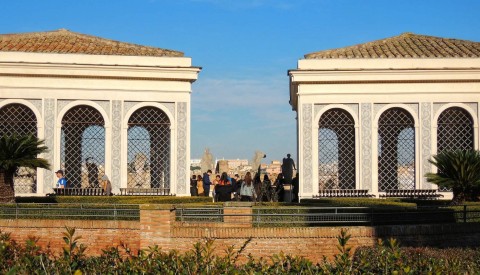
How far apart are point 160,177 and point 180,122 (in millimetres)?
2454

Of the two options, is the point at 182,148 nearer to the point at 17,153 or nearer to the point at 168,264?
the point at 17,153

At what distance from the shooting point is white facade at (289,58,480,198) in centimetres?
3098

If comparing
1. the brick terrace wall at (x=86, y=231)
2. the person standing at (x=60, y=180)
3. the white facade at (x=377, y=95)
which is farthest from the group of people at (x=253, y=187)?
the brick terrace wall at (x=86, y=231)

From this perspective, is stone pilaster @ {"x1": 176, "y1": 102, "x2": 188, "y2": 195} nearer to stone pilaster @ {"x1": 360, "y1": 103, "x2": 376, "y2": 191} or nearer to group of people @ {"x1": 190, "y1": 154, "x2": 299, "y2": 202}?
group of people @ {"x1": 190, "y1": 154, "x2": 299, "y2": 202}

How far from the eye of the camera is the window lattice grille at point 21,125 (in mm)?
31047

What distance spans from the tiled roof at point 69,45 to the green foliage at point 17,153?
812 centimetres

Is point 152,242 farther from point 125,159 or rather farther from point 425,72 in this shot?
point 425,72

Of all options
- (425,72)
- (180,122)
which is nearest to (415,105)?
(425,72)

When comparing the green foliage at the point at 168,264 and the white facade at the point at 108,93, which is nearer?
the green foliage at the point at 168,264

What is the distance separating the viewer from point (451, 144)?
32.3 meters

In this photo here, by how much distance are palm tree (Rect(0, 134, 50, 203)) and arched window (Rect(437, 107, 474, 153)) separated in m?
15.2

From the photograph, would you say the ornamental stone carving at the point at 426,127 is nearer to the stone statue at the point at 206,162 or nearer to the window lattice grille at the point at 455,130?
the window lattice grille at the point at 455,130

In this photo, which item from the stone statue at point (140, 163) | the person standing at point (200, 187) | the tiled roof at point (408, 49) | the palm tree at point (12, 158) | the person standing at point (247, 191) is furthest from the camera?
the stone statue at point (140, 163)

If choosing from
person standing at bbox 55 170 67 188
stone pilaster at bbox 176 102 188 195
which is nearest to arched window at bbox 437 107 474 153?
stone pilaster at bbox 176 102 188 195
